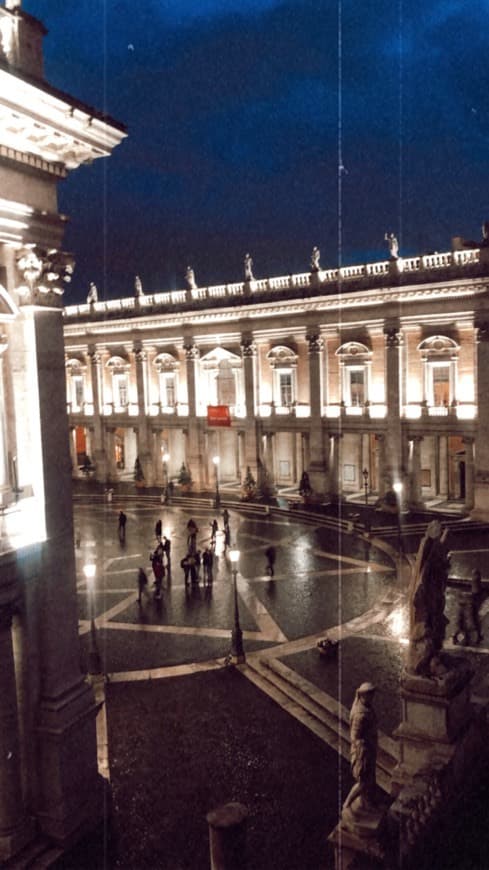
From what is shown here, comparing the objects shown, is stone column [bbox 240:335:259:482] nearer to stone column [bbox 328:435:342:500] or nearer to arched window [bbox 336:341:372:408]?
stone column [bbox 328:435:342:500]

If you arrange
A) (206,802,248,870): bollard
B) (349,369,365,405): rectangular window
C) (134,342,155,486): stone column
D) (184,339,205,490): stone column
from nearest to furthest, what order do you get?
1. (206,802,248,870): bollard
2. (349,369,365,405): rectangular window
3. (184,339,205,490): stone column
4. (134,342,155,486): stone column

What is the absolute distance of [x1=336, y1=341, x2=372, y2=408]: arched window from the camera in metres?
39.0

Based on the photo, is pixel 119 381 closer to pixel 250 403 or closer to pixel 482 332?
pixel 250 403

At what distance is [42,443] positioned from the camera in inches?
398

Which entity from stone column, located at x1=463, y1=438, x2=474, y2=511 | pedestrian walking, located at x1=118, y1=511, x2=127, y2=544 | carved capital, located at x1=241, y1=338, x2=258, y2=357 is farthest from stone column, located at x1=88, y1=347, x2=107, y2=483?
stone column, located at x1=463, y1=438, x2=474, y2=511

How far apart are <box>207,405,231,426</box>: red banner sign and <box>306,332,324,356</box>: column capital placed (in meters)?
6.54

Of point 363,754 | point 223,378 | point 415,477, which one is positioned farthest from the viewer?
point 223,378

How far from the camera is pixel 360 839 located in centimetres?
866

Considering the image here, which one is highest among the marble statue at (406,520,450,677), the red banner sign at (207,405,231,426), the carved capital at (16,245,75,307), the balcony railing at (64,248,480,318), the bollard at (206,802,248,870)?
the balcony railing at (64,248,480,318)

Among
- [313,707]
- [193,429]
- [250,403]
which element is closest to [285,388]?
[250,403]

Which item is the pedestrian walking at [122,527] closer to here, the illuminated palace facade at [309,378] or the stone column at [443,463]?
the illuminated palace facade at [309,378]

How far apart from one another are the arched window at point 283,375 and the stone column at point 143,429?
1022 cm

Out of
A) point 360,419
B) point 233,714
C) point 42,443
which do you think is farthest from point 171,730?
point 360,419

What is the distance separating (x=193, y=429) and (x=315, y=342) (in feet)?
35.4
